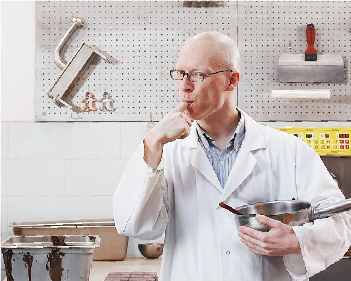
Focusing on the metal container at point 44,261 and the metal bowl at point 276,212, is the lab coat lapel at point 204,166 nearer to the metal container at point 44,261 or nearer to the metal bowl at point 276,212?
the metal bowl at point 276,212

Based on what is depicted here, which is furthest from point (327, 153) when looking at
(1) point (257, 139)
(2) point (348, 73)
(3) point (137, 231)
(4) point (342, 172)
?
(3) point (137, 231)

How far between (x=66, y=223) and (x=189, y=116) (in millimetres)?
1588

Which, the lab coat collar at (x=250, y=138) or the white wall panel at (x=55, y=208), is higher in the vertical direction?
the lab coat collar at (x=250, y=138)

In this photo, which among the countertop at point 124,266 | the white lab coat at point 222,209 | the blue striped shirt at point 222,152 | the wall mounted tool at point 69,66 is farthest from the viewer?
the wall mounted tool at point 69,66

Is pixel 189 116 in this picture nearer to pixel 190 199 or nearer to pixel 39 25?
pixel 190 199

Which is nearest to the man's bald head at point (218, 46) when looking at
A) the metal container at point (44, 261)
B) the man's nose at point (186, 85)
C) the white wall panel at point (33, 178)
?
the man's nose at point (186, 85)

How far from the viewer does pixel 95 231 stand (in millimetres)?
2912

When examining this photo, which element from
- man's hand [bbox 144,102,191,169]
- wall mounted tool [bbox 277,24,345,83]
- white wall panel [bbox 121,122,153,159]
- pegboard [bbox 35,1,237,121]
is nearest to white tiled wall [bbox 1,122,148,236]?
white wall panel [bbox 121,122,153,159]

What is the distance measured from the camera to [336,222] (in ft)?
5.28

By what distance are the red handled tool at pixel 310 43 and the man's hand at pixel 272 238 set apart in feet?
6.24

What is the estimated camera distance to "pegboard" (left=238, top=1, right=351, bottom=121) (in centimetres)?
321

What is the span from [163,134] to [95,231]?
1580 millimetres

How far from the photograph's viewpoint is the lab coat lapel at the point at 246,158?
1.71 m

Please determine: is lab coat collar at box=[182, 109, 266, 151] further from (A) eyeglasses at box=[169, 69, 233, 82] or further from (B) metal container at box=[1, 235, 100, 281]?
(B) metal container at box=[1, 235, 100, 281]
